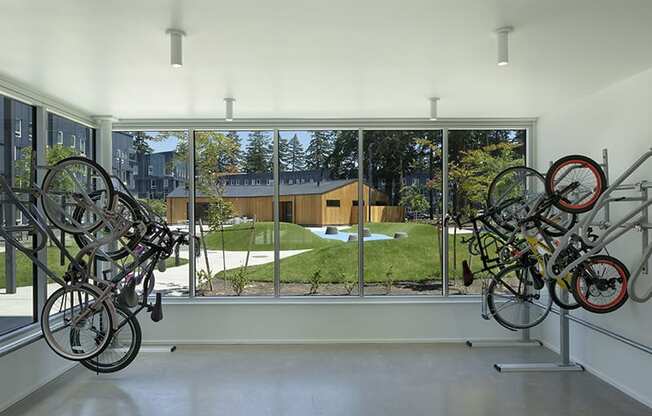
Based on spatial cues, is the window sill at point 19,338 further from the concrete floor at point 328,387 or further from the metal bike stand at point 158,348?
the metal bike stand at point 158,348

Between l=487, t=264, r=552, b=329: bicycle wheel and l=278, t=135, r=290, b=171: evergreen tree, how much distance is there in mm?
2864

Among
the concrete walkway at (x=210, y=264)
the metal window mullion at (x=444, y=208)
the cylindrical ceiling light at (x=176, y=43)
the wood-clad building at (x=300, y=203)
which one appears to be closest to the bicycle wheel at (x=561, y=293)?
the metal window mullion at (x=444, y=208)

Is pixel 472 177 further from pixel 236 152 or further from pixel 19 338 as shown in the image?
pixel 19 338

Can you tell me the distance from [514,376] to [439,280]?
1632 millimetres

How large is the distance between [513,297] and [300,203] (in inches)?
108

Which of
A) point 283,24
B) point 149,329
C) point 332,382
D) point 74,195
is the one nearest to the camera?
point 283,24

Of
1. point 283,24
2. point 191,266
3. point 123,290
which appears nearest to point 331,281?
point 191,266

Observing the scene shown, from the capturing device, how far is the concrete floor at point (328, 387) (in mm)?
3809

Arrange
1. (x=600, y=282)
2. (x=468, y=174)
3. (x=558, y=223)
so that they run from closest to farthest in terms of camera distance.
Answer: (x=600, y=282) → (x=558, y=223) → (x=468, y=174)

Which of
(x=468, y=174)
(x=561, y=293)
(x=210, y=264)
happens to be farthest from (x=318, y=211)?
(x=561, y=293)

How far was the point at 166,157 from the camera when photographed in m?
5.95

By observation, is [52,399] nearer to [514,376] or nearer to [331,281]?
[331,281]

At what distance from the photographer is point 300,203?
235 inches

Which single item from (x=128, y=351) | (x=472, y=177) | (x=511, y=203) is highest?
(x=472, y=177)
